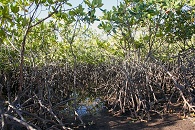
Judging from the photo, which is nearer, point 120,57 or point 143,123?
point 143,123

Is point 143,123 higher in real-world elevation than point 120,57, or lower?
lower

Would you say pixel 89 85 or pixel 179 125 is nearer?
pixel 179 125

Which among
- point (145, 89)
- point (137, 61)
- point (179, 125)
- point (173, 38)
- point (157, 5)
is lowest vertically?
point (179, 125)

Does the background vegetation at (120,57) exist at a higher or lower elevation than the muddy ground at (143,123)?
higher

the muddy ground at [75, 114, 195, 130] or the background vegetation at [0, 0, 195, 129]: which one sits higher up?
the background vegetation at [0, 0, 195, 129]

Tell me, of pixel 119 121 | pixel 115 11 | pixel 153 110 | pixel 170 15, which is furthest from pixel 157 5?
pixel 119 121

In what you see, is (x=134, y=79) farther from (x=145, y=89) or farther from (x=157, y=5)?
(x=157, y=5)

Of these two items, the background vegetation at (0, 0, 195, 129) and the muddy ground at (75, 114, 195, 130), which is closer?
the background vegetation at (0, 0, 195, 129)

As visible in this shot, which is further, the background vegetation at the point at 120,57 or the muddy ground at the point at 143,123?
the muddy ground at the point at 143,123

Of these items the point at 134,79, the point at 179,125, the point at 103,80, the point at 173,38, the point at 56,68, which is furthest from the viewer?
the point at 103,80

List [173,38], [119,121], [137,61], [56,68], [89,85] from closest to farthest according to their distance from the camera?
[119,121]
[137,61]
[173,38]
[56,68]
[89,85]

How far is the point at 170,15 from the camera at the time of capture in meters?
4.17

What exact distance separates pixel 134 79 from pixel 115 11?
1229 millimetres

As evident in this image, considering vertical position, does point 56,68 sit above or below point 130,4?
below
